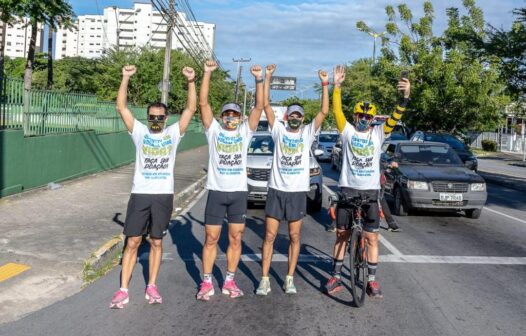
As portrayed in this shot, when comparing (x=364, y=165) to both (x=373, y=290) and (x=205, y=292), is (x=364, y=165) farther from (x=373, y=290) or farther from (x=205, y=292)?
(x=205, y=292)

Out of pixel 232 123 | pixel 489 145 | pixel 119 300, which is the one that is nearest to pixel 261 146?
pixel 232 123

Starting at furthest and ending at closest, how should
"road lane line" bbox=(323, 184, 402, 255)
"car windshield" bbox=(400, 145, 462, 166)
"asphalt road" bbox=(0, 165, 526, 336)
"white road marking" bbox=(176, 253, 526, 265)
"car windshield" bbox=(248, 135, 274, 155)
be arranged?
"car windshield" bbox=(248, 135, 274, 155)
"car windshield" bbox=(400, 145, 462, 166)
"road lane line" bbox=(323, 184, 402, 255)
"white road marking" bbox=(176, 253, 526, 265)
"asphalt road" bbox=(0, 165, 526, 336)

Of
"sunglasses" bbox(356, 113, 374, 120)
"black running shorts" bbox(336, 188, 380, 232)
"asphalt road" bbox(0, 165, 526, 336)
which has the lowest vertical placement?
"asphalt road" bbox(0, 165, 526, 336)

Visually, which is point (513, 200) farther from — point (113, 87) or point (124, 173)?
point (113, 87)

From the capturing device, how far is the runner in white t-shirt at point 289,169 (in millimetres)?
5664

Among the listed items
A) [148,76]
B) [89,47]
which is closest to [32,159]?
[148,76]

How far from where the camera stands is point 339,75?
19.2ft

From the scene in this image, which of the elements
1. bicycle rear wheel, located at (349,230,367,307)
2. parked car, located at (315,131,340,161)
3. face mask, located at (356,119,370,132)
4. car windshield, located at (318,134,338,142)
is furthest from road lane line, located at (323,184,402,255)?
car windshield, located at (318,134,338,142)

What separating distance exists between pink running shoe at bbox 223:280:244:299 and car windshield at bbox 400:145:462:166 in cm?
751

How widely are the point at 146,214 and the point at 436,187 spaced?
23.2 feet

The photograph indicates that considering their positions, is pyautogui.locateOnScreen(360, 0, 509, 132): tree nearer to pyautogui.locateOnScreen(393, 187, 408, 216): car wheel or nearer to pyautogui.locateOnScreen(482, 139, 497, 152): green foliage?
pyautogui.locateOnScreen(393, 187, 408, 216): car wheel

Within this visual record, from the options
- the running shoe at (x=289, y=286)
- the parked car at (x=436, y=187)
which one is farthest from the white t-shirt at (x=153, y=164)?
the parked car at (x=436, y=187)

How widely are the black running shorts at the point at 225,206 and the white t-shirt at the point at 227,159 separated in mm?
49

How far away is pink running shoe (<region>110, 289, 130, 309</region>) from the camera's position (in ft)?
17.3
